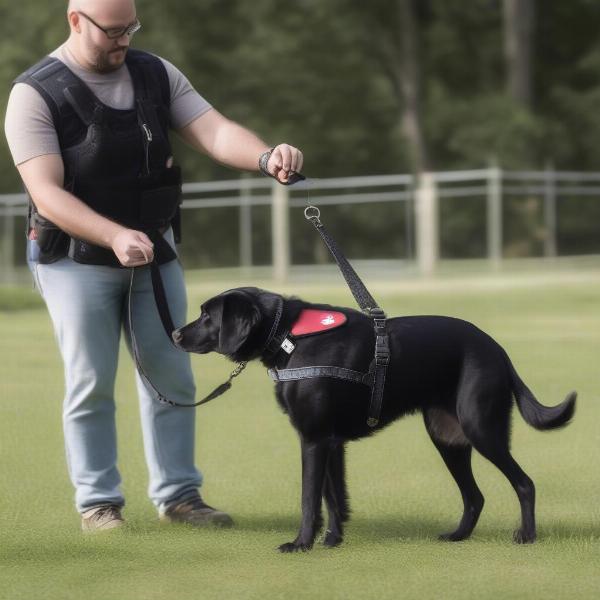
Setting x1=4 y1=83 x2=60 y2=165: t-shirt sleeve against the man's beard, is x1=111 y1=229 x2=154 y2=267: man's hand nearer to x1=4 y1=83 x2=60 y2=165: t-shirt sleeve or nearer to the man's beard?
x1=4 y1=83 x2=60 y2=165: t-shirt sleeve

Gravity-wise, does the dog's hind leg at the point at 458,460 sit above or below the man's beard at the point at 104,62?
below

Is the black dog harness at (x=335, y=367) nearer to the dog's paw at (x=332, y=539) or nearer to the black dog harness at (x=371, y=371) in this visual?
the black dog harness at (x=371, y=371)

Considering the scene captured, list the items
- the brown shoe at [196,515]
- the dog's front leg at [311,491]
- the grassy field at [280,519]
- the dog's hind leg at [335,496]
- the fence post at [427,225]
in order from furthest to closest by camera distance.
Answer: the fence post at [427,225], the brown shoe at [196,515], the dog's hind leg at [335,496], the dog's front leg at [311,491], the grassy field at [280,519]

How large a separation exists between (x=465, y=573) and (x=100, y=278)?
1835mm

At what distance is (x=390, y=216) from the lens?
1118 inches

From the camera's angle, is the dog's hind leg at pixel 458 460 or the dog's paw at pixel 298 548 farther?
the dog's hind leg at pixel 458 460

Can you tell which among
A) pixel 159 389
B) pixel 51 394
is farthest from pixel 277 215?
pixel 159 389

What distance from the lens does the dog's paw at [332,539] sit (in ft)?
16.9

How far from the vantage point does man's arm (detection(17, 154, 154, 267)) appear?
500cm

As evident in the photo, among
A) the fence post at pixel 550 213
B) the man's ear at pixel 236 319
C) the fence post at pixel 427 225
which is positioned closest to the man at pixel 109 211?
the man's ear at pixel 236 319

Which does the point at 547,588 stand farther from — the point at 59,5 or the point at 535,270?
the point at 59,5

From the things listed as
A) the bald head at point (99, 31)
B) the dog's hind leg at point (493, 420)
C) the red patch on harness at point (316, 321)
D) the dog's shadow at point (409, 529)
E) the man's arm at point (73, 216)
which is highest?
the bald head at point (99, 31)

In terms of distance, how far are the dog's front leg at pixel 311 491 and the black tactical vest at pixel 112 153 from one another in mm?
1114

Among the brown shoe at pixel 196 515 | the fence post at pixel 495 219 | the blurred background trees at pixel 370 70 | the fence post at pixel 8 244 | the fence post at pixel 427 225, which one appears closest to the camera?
the brown shoe at pixel 196 515
